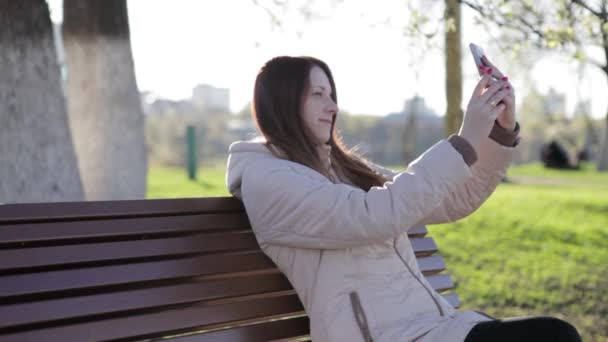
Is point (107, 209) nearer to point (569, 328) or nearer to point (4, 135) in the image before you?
point (569, 328)

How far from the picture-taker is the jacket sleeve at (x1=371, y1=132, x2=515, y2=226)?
9.14 feet

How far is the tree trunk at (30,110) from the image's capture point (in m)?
5.18

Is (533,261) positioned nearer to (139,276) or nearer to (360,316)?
(360,316)

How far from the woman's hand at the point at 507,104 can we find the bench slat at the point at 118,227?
1.04m

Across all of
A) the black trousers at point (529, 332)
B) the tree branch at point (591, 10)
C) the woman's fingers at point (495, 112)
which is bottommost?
the black trousers at point (529, 332)

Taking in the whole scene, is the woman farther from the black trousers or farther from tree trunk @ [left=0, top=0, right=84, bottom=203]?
tree trunk @ [left=0, top=0, right=84, bottom=203]

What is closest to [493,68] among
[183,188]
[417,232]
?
[417,232]

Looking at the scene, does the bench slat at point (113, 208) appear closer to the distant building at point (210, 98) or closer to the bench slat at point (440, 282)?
the bench slat at point (440, 282)

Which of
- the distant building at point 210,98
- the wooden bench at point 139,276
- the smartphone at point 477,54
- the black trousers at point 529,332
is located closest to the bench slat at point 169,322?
the wooden bench at point 139,276

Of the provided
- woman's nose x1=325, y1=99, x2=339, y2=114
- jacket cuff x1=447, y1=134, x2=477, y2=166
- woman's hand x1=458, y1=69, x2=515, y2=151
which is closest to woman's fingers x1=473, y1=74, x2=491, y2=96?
woman's hand x1=458, y1=69, x2=515, y2=151

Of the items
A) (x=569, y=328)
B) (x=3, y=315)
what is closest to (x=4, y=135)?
(x=3, y=315)

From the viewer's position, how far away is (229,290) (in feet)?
8.65

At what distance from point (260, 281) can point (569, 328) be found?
1087mm

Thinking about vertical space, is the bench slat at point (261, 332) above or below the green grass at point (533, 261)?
above
